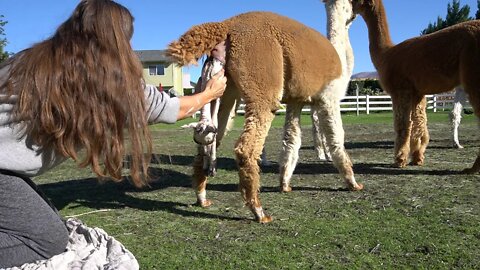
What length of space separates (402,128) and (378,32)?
1765mm

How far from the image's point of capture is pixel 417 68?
23.1ft

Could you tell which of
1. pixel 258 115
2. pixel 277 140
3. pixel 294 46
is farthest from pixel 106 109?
pixel 277 140

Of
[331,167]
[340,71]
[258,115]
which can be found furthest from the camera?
[331,167]

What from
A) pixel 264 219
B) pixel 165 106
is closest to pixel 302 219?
pixel 264 219

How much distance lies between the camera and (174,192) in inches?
236

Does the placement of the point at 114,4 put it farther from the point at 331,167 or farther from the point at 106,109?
the point at 331,167

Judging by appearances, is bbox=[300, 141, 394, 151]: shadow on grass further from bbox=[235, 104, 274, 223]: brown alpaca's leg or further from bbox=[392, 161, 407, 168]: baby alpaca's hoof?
bbox=[235, 104, 274, 223]: brown alpaca's leg

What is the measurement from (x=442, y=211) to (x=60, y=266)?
3721 millimetres

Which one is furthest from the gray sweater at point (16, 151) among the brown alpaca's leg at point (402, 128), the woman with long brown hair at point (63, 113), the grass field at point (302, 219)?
the brown alpaca's leg at point (402, 128)

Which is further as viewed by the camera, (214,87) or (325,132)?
(325,132)

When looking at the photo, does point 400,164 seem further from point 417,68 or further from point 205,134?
point 205,134

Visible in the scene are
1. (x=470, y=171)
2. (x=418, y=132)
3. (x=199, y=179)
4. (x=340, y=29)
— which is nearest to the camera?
(x=199, y=179)

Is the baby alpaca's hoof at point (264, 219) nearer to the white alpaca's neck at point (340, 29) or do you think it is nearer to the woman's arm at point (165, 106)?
the woman's arm at point (165, 106)

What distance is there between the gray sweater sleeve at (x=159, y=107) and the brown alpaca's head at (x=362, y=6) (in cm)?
625
